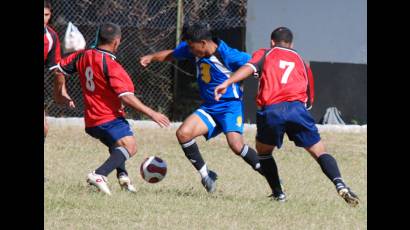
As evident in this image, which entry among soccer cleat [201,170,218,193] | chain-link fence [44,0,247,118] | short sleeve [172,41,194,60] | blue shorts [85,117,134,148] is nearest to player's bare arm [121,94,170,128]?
blue shorts [85,117,134,148]

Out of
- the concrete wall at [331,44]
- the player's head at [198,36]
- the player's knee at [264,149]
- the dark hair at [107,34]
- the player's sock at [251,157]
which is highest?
the dark hair at [107,34]

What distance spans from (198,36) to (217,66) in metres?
0.45

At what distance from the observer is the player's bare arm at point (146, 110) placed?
8156mm

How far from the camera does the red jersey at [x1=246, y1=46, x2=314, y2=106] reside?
834 centimetres

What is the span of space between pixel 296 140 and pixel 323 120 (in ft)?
25.8

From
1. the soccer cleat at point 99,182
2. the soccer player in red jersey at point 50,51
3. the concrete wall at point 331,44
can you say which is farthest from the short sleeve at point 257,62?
the concrete wall at point 331,44

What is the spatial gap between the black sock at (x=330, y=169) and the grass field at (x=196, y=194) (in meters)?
0.24

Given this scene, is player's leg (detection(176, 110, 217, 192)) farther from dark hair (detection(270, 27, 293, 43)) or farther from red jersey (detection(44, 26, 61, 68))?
red jersey (detection(44, 26, 61, 68))

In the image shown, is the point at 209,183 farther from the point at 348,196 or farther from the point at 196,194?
the point at 348,196

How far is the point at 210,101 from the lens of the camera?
9.53 metres

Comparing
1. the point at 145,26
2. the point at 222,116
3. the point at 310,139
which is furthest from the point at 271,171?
the point at 145,26

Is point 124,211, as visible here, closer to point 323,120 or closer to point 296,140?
point 296,140

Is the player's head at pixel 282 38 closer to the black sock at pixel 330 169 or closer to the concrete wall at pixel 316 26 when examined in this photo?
the black sock at pixel 330 169
